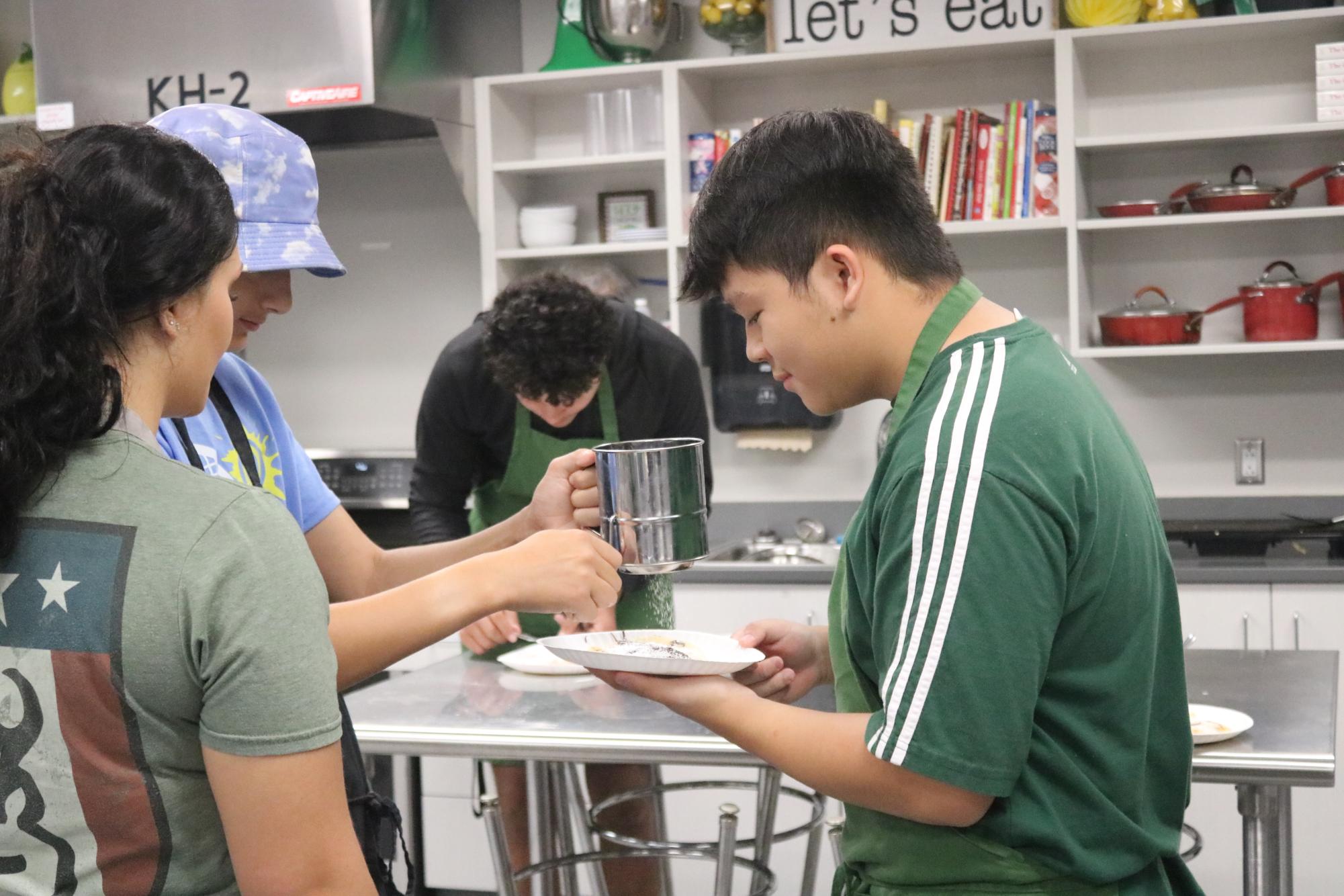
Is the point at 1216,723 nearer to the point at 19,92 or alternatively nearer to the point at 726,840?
the point at 726,840

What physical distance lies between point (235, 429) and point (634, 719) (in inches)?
29.2

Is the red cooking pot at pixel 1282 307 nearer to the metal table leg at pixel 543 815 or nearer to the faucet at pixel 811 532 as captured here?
the faucet at pixel 811 532

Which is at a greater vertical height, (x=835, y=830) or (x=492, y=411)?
(x=492, y=411)

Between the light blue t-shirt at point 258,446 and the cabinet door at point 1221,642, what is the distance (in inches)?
84.4

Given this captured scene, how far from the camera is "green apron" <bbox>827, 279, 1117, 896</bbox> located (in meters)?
1.14

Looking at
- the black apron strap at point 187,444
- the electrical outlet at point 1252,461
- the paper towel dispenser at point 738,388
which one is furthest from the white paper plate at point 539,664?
the electrical outlet at point 1252,461

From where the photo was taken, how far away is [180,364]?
105cm

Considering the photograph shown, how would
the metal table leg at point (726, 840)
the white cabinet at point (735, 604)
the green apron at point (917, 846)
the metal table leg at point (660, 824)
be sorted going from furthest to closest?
the white cabinet at point (735, 604), the metal table leg at point (660, 824), the metal table leg at point (726, 840), the green apron at point (917, 846)

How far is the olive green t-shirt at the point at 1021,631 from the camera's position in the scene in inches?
40.8

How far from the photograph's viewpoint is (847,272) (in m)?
1.21

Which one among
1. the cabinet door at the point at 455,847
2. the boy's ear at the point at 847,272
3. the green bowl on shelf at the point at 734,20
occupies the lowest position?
the cabinet door at the point at 455,847

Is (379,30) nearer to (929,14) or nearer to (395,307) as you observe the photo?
(395,307)

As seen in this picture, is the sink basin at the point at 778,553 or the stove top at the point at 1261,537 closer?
the stove top at the point at 1261,537

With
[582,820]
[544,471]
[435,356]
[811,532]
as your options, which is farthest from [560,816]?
[435,356]
